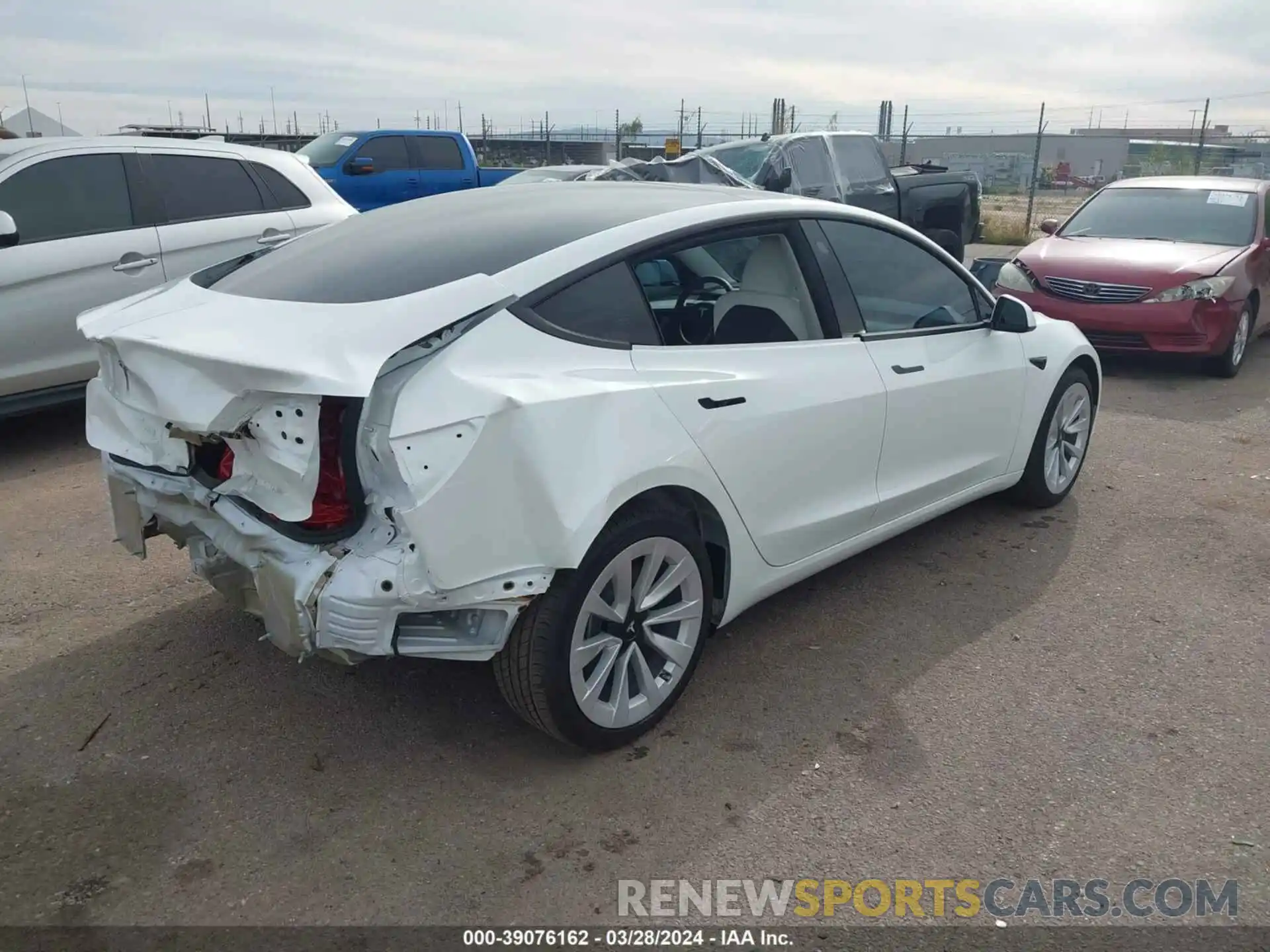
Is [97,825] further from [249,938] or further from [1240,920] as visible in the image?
[1240,920]

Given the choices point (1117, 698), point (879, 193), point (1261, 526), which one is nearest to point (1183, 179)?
point (879, 193)

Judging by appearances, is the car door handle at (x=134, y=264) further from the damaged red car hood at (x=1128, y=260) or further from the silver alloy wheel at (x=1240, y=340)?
the silver alloy wheel at (x=1240, y=340)

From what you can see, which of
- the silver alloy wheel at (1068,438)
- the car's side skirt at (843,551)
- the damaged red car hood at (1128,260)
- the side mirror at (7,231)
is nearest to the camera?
the car's side skirt at (843,551)

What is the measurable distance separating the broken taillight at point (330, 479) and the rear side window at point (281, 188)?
512 centimetres

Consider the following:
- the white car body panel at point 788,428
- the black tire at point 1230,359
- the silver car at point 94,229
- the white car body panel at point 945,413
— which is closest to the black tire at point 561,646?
the white car body panel at point 788,428

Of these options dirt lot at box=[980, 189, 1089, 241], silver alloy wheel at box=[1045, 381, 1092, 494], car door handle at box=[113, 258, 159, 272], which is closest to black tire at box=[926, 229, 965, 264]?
silver alloy wheel at box=[1045, 381, 1092, 494]

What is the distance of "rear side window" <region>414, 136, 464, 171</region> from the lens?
14984 mm

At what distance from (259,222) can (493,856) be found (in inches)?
216

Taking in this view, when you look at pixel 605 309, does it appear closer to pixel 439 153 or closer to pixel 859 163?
pixel 859 163

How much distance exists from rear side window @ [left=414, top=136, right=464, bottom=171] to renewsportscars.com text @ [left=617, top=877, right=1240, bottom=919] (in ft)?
45.2

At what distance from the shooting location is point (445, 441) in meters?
2.63

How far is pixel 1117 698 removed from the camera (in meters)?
3.55

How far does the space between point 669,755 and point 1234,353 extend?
23.6ft

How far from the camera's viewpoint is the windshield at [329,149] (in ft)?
46.9
